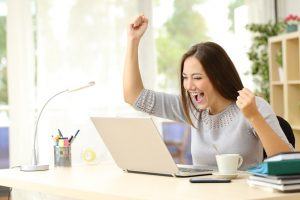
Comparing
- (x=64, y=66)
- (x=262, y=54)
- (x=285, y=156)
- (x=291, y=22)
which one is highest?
(x=291, y=22)

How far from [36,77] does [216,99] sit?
6.76ft

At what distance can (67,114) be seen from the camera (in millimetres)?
4277

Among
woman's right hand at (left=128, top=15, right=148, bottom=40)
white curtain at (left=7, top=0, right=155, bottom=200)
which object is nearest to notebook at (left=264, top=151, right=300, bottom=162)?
woman's right hand at (left=128, top=15, right=148, bottom=40)

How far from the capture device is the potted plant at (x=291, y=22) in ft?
15.3

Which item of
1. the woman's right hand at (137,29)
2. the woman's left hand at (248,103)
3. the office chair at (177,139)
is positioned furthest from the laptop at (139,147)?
the office chair at (177,139)

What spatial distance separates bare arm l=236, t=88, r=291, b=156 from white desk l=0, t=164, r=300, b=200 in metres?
0.15

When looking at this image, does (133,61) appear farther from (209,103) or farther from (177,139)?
(177,139)

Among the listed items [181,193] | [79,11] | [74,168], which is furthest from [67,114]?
[181,193]

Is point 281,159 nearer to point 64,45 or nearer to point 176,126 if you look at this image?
point 64,45

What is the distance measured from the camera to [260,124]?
2.11m

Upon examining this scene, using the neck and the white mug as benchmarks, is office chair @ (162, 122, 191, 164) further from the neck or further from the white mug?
the white mug

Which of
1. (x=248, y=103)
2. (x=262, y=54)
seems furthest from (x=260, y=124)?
(x=262, y=54)

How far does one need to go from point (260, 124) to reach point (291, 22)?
3032 millimetres

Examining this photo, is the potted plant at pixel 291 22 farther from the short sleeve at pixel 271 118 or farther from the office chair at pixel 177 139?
the short sleeve at pixel 271 118
